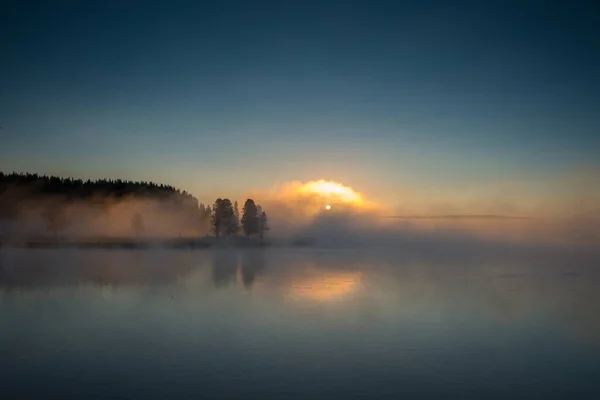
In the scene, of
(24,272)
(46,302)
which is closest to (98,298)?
(46,302)

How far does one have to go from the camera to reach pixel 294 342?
134 ft

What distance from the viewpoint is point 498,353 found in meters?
38.4

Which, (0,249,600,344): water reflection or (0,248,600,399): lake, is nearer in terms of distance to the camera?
(0,248,600,399): lake

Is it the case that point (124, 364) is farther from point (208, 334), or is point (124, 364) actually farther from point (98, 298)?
point (98, 298)

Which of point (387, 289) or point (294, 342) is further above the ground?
point (387, 289)

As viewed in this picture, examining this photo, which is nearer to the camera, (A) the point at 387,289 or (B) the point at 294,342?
(B) the point at 294,342

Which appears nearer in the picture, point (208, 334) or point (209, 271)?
point (208, 334)

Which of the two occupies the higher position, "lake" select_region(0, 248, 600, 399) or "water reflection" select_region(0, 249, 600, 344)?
"water reflection" select_region(0, 249, 600, 344)

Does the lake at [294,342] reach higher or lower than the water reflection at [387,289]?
lower

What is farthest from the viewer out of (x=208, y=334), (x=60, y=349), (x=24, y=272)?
(x=24, y=272)

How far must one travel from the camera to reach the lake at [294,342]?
96.9ft

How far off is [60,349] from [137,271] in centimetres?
6600

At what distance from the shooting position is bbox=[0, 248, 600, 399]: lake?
29.5m

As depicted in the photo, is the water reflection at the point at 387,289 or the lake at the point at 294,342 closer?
the lake at the point at 294,342
